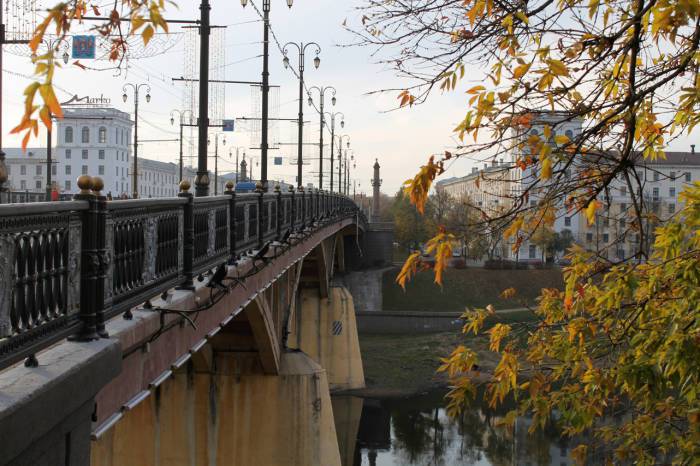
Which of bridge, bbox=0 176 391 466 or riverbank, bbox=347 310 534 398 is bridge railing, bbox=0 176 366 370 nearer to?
bridge, bbox=0 176 391 466

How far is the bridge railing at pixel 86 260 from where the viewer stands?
4.23 meters

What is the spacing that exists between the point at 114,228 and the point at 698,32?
407 centimetres

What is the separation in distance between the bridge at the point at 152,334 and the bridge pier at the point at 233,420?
0.03m

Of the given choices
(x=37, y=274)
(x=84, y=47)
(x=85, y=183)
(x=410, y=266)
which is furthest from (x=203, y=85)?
(x=37, y=274)

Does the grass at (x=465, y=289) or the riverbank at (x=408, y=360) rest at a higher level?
the grass at (x=465, y=289)

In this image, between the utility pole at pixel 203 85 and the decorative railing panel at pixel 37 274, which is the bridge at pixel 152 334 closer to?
the decorative railing panel at pixel 37 274

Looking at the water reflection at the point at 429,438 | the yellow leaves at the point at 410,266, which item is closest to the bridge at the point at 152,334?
the yellow leaves at the point at 410,266

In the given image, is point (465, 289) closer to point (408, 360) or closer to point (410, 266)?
point (408, 360)

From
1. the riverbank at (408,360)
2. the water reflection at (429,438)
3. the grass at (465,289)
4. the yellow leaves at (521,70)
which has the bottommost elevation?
the water reflection at (429,438)

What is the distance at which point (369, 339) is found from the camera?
49750mm

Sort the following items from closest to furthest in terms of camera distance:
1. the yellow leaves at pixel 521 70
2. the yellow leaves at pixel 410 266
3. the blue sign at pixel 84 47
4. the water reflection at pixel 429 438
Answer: the yellow leaves at pixel 521 70 < the yellow leaves at pixel 410 266 < the blue sign at pixel 84 47 < the water reflection at pixel 429 438

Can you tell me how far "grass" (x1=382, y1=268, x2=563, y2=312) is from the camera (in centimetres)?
5894

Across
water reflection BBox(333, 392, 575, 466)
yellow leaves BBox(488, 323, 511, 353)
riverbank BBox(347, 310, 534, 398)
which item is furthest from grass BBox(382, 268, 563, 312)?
yellow leaves BBox(488, 323, 511, 353)

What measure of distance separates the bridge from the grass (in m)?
38.8
